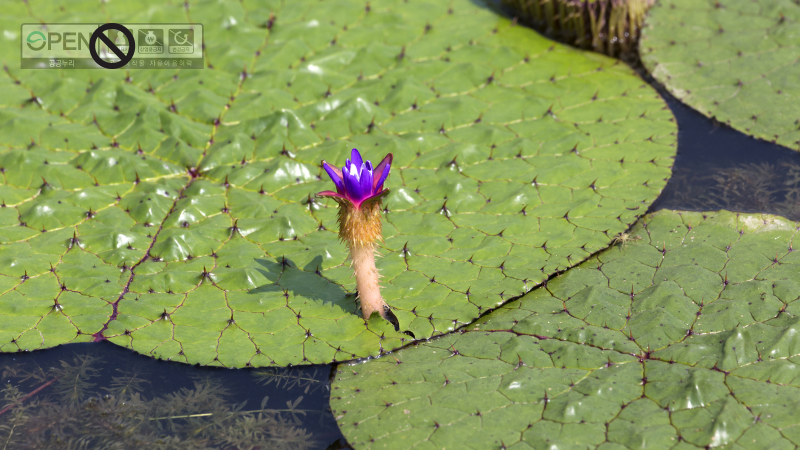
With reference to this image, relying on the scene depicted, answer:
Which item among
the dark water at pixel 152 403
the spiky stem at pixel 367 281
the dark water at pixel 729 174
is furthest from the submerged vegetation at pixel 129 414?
the dark water at pixel 729 174

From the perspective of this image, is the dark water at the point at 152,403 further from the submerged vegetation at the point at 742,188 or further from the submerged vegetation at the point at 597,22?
the submerged vegetation at the point at 597,22

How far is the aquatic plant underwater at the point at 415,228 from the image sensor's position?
13.5 feet

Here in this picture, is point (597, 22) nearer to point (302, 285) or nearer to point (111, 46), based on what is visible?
point (302, 285)

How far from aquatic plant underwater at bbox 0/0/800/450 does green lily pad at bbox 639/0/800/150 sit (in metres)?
0.03

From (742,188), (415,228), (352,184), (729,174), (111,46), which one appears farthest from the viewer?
(111,46)

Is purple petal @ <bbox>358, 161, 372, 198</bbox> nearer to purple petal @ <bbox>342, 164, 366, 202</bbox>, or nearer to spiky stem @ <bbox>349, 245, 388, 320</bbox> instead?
purple petal @ <bbox>342, 164, 366, 202</bbox>

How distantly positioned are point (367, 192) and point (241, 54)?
3587 millimetres

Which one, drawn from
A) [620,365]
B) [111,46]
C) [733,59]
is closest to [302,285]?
[620,365]

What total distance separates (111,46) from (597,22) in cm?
527

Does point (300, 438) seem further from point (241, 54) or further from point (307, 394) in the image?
point (241, 54)

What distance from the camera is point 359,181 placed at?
4.04 m

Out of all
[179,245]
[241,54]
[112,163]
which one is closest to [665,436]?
[179,245]

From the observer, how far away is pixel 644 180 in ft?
18.9

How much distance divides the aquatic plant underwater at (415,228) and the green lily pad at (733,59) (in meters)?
0.03
